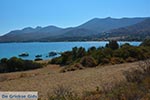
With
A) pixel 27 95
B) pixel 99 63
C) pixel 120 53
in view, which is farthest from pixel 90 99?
pixel 120 53

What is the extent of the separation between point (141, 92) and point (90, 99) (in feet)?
4.53

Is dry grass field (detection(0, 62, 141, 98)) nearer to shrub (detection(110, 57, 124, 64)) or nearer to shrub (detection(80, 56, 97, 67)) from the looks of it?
shrub (detection(80, 56, 97, 67))

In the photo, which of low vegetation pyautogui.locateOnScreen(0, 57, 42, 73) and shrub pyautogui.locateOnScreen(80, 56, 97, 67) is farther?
low vegetation pyautogui.locateOnScreen(0, 57, 42, 73)

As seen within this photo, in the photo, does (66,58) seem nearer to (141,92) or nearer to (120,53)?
(120,53)

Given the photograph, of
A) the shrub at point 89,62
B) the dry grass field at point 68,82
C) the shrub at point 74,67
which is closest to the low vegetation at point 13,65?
the shrub at point 74,67

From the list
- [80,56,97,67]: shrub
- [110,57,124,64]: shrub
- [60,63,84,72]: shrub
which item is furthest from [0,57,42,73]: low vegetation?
[110,57,124,64]: shrub

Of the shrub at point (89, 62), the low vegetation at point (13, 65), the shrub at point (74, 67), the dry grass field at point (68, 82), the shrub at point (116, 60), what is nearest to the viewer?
the dry grass field at point (68, 82)

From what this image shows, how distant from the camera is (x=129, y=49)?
33719 millimetres

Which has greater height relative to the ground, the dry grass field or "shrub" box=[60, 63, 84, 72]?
the dry grass field

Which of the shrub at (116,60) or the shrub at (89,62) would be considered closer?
the shrub at (89,62)

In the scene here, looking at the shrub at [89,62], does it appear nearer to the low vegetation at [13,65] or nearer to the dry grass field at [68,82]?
the low vegetation at [13,65]

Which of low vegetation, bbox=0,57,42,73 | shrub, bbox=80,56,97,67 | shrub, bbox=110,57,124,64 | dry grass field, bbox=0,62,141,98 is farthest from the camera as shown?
low vegetation, bbox=0,57,42,73

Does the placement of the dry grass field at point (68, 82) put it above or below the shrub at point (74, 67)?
above

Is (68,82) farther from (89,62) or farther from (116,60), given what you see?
(116,60)
